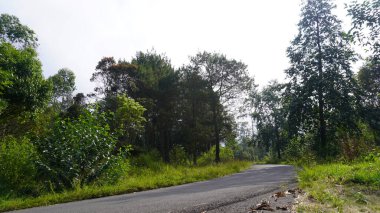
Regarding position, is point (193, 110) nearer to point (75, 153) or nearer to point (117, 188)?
point (75, 153)

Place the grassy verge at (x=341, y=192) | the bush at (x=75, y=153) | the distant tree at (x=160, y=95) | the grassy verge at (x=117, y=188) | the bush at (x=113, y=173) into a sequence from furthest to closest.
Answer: the distant tree at (x=160, y=95)
the bush at (x=113, y=173)
the bush at (x=75, y=153)
the grassy verge at (x=117, y=188)
the grassy verge at (x=341, y=192)

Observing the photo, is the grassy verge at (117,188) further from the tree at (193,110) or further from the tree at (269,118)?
the tree at (269,118)

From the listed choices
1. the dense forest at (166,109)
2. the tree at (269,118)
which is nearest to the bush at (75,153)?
the dense forest at (166,109)

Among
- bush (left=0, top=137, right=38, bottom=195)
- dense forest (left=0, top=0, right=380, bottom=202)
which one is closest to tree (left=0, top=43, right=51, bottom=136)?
dense forest (left=0, top=0, right=380, bottom=202)

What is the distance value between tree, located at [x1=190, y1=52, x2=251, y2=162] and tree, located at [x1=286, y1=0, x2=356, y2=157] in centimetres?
994

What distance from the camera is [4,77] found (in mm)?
10578

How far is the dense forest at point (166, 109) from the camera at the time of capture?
918 centimetres

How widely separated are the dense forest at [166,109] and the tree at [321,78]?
0.24 feet

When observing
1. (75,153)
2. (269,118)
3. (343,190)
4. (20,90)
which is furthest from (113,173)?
(269,118)

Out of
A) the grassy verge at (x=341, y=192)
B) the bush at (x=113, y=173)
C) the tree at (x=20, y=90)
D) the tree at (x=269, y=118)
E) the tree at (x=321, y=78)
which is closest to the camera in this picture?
the grassy verge at (x=341, y=192)

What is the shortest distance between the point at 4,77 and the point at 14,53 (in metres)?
4.92

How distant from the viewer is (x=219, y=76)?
35.1 metres

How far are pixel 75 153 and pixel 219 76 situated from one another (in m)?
27.2

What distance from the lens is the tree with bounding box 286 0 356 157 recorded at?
22844mm
